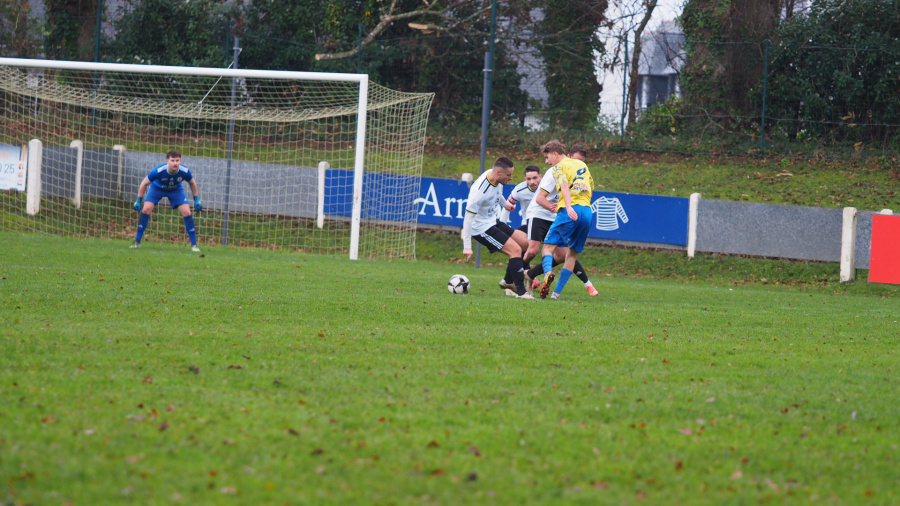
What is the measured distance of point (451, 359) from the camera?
5.89m

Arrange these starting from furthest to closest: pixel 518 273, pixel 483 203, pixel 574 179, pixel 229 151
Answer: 1. pixel 229 151
2. pixel 483 203
3. pixel 518 273
4. pixel 574 179

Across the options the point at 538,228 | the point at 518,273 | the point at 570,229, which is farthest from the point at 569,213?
the point at 538,228

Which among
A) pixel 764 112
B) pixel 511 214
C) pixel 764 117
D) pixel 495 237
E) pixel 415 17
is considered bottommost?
pixel 495 237

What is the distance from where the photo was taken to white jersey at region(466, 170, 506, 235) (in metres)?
10.8

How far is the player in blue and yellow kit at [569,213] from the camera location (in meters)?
9.71

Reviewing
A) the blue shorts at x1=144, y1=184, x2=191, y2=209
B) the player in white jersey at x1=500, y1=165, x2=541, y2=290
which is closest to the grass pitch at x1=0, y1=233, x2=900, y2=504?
the player in white jersey at x1=500, y1=165, x2=541, y2=290

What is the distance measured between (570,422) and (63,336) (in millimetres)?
3862

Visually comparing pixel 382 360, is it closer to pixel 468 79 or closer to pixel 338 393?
pixel 338 393

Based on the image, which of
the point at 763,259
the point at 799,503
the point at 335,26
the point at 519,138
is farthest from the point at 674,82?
the point at 799,503

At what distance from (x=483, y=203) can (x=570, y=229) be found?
1512 mm

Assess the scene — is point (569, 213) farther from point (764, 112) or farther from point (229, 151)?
point (764, 112)

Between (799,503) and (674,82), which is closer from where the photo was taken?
(799,503)

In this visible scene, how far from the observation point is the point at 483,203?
10945 millimetres

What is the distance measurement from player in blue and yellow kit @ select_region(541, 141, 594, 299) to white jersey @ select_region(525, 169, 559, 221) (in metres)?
0.28
